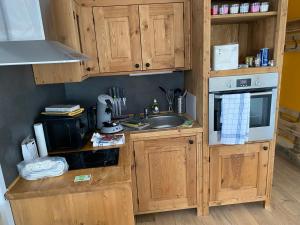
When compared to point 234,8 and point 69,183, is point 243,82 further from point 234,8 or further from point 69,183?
point 69,183

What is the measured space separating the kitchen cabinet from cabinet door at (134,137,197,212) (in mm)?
711

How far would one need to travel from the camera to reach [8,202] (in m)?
1.17

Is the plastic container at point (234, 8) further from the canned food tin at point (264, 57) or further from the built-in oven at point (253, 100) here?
the built-in oven at point (253, 100)

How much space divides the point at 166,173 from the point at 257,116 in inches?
37.1

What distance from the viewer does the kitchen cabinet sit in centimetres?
191

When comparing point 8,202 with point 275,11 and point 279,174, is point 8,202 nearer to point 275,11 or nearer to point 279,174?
point 275,11

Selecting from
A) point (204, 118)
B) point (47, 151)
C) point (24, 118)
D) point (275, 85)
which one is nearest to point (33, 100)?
point (24, 118)

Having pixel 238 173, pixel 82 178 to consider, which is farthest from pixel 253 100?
pixel 82 178

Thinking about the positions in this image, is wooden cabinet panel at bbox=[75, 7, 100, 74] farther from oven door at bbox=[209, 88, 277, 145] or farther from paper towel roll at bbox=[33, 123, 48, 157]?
oven door at bbox=[209, 88, 277, 145]

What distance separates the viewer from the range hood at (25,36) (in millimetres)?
897

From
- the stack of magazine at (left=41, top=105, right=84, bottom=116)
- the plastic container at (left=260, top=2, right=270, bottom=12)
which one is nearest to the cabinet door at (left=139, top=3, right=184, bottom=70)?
the plastic container at (left=260, top=2, right=270, bottom=12)

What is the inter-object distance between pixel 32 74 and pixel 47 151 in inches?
22.9

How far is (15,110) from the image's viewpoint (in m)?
1.35

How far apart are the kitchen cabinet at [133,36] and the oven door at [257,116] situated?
497 millimetres
